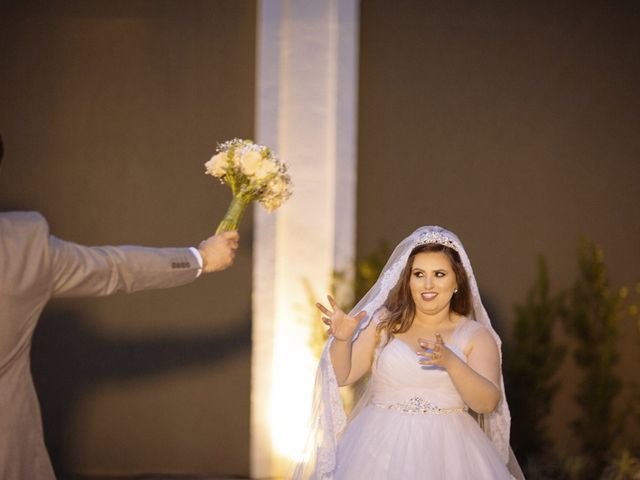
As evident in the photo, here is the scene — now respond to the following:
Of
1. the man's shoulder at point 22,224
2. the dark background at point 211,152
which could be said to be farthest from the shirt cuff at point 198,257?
the dark background at point 211,152

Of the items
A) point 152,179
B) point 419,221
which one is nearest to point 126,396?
point 152,179

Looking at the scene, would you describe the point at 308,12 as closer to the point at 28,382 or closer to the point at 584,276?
the point at 584,276

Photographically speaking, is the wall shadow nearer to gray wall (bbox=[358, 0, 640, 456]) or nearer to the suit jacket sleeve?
gray wall (bbox=[358, 0, 640, 456])

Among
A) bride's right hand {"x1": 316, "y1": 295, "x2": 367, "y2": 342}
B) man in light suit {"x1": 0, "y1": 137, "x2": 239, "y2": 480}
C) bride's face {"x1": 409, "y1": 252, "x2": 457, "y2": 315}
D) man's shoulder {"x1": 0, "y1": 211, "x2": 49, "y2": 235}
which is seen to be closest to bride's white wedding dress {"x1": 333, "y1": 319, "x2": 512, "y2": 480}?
bride's face {"x1": 409, "y1": 252, "x2": 457, "y2": 315}

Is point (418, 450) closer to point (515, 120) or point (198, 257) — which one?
point (198, 257)

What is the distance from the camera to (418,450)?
320 cm

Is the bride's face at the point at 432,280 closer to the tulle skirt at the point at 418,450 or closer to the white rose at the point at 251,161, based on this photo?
the tulle skirt at the point at 418,450

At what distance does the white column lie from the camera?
17.7 feet

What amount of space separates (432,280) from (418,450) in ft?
2.34

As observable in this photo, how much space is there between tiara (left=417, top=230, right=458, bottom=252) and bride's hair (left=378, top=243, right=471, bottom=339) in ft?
0.05

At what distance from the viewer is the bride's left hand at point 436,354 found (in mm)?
3010

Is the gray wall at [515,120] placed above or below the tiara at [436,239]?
above

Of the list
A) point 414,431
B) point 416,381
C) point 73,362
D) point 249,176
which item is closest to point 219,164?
point 249,176

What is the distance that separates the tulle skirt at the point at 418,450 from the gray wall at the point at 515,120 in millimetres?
2414
